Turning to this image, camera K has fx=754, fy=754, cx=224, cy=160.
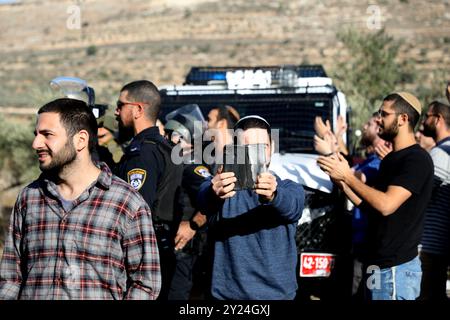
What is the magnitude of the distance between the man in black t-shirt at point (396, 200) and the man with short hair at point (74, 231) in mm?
1516

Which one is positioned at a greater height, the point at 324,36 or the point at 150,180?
the point at 324,36

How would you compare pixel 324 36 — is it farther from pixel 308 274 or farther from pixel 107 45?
pixel 308 274

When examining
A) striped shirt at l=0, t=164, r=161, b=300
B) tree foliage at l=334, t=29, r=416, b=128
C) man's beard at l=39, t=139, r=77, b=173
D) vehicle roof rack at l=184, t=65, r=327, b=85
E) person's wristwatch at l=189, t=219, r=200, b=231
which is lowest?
person's wristwatch at l=189, t=219, r=200, b=231

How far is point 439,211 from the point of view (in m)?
5.58

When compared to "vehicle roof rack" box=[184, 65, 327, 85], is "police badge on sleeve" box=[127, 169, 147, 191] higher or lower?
lower

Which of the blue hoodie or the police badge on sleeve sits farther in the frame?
the police badge on sleeve

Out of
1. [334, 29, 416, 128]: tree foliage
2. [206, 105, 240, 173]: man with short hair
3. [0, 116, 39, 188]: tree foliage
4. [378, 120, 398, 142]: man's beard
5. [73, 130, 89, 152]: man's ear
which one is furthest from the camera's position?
[334, 29, 416, 128]: tree foliage

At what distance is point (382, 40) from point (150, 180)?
18.0 metres

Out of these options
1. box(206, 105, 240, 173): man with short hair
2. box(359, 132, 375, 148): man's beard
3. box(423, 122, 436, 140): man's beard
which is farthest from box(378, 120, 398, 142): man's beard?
box(359, 132, 375, 148): man's beard

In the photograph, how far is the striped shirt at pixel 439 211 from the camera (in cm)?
554

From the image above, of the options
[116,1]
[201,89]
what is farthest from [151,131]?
[116,1]

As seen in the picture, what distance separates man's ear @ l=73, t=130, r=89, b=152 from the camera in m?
3.40

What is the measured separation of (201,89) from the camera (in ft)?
25.9

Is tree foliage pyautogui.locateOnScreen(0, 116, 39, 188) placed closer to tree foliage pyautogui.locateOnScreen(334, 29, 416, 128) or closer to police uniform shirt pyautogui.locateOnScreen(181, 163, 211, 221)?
police uniform shirt pyautogui.locateOnScreen(181, 163, 211, 221)
